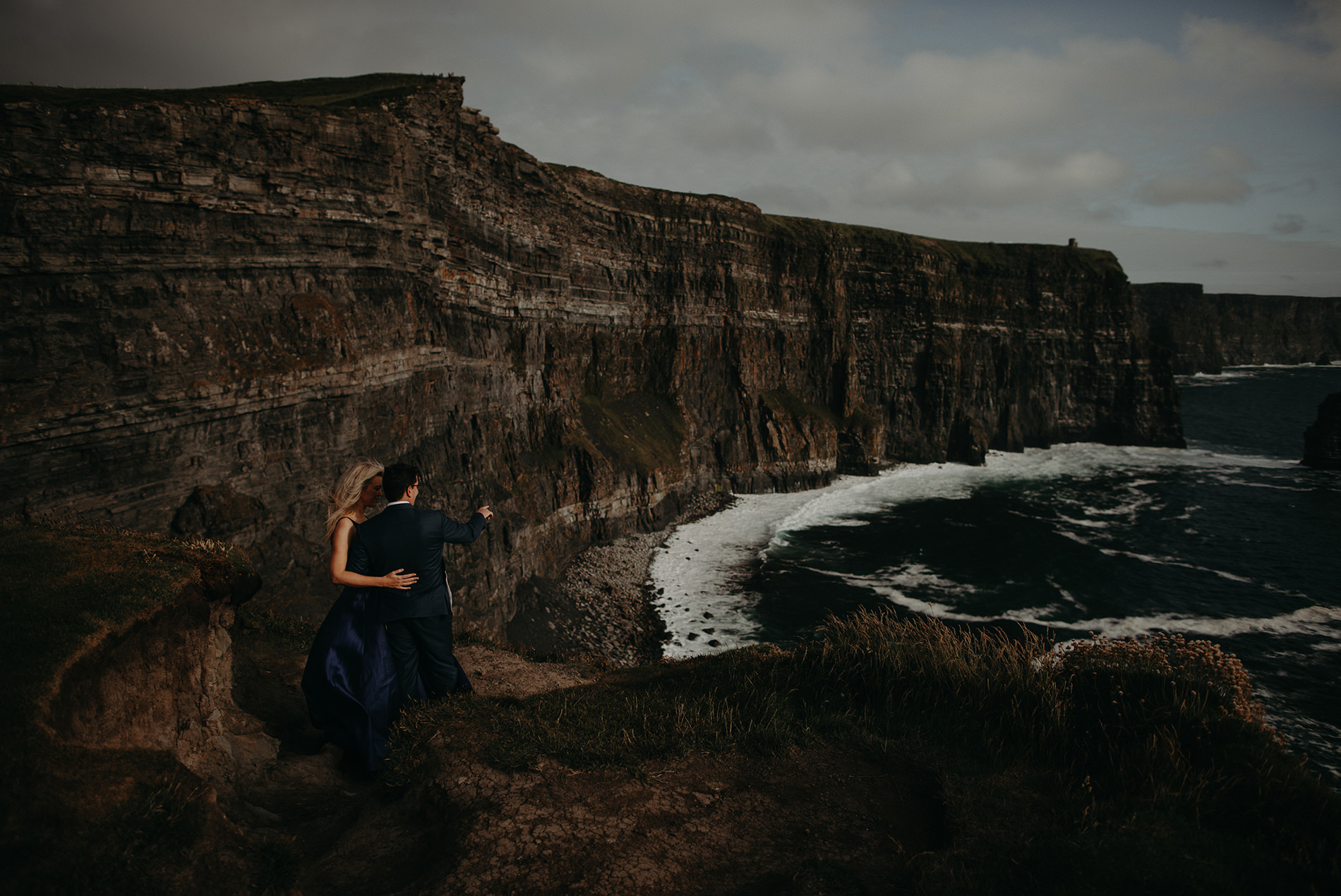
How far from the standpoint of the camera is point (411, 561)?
6984mm

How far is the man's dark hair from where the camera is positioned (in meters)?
7.06

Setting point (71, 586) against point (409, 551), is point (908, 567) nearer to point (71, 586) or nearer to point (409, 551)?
point (409, 551)

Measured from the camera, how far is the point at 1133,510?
48.6 metres

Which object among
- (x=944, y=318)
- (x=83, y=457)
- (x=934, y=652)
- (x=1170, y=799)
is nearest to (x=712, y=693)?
(x=934, y=652)

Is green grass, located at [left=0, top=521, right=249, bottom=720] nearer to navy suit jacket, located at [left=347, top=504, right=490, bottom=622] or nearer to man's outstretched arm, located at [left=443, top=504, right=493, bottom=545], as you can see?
navy suit jacket, located at [left=347, top=504, right=490, bottom=622]

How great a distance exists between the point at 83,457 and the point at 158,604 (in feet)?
38.4

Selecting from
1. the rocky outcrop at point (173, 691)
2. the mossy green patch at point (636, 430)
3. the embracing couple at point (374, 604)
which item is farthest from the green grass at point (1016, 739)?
the mossy green patch at point (636, 430)

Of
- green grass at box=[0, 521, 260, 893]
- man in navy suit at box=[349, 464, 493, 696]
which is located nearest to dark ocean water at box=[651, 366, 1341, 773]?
man in navy suit at box=[349, 464, 493, 696]

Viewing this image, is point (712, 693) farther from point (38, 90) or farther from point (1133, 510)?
point (1133, 510)

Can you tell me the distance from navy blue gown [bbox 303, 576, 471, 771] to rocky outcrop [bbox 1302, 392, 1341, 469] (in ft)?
282

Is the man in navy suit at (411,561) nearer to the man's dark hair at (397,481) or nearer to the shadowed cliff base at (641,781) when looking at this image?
the man's dark hair at (397,481)

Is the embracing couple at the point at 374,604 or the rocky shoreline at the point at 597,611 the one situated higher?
the embracing couple at the point at 374,604

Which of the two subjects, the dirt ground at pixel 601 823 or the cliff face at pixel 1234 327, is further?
the cliff face at pixel 1234 327

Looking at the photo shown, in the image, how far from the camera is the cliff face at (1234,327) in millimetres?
144250
